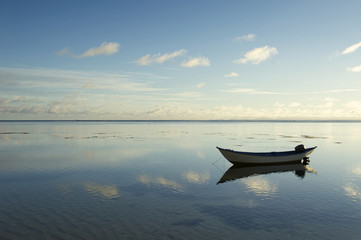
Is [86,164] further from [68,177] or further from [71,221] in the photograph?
[71,221]

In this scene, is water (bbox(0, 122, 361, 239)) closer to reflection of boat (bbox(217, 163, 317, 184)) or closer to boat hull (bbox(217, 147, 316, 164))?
reflection of boat (bbox(217, 163, 317, 184))

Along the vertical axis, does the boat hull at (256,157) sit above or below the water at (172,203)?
above

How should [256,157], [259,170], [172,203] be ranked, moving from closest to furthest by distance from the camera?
[172,203]
[259,170]
[256,157]

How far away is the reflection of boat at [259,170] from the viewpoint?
2669cm

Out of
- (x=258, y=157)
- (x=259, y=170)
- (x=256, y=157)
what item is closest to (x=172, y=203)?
(x=259, y=170)

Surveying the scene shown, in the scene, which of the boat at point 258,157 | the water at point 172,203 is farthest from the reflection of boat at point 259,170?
the water at point 172,203

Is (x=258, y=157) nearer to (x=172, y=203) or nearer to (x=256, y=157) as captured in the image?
(x=256, y=157)

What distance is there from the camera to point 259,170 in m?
30.1

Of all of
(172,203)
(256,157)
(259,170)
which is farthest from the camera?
(256,157)

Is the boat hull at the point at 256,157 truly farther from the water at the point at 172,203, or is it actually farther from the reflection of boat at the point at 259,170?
the water at the point at 172,203

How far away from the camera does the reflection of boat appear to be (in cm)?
2669

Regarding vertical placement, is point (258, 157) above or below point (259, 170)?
above

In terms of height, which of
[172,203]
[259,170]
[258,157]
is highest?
[258,157]

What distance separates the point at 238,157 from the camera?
31.3 meters
